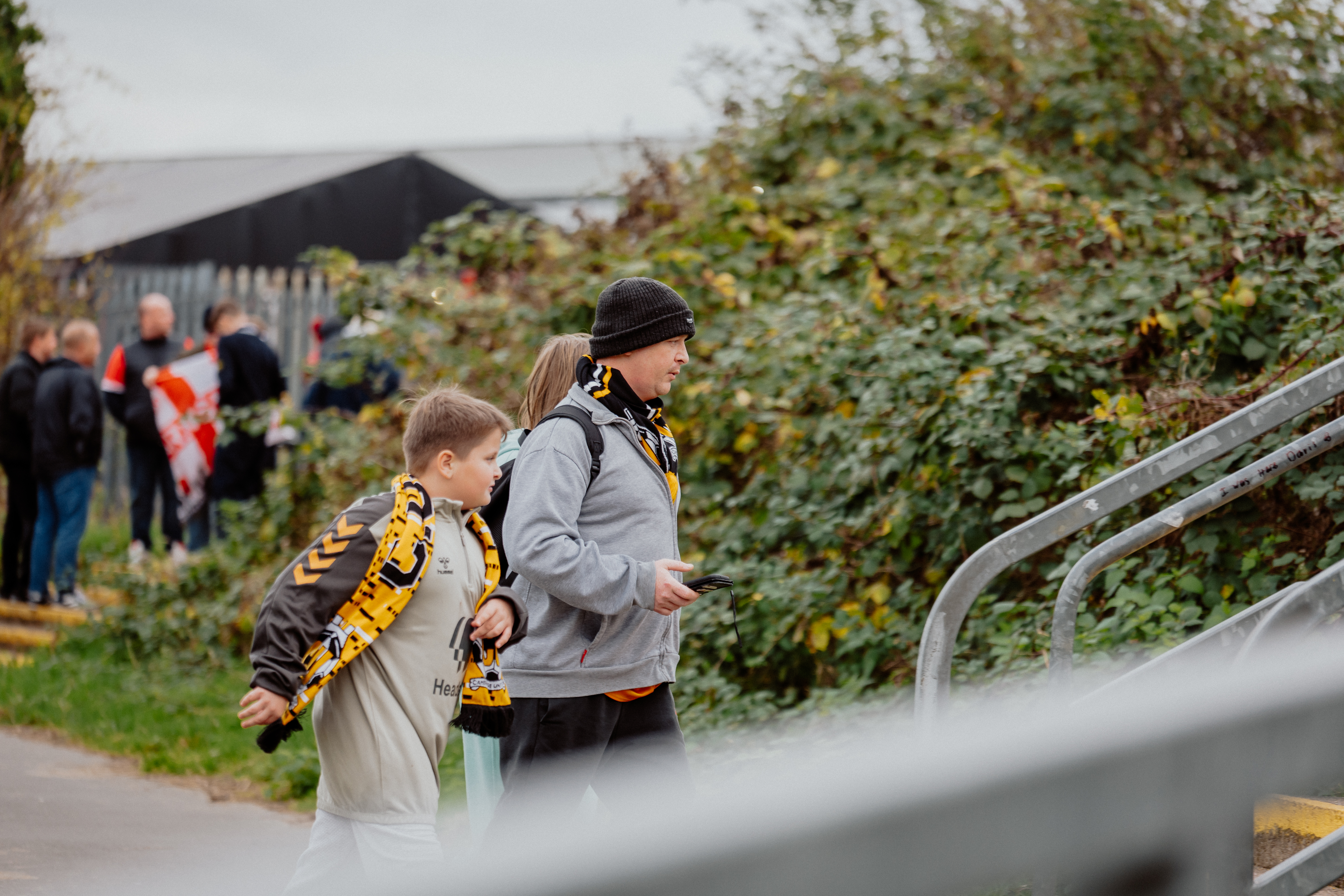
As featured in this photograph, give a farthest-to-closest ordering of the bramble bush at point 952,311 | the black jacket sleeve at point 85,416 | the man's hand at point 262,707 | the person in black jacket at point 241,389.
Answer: the person in black jacket at point 241,389 → the black jacket sleeve at point 85,416 → the bramble bush at point 952,311 → the man's hand at point 262,707

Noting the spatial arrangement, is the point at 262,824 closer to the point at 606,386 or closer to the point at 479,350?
the point at 606,386

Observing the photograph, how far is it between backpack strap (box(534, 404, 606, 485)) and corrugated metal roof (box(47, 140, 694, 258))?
5579 mm

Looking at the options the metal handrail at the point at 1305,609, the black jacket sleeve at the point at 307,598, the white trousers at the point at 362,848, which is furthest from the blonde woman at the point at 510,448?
the metal handrail at the point at 1305,609

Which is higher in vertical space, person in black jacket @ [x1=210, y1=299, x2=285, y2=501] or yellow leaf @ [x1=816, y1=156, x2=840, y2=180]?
yellow leaf @ [x1=816, y1=156, x2=840, y2=180]

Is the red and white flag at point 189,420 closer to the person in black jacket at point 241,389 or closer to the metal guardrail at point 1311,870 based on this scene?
the person in black jacket at point 241,389

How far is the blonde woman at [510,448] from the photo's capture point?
3.27 m

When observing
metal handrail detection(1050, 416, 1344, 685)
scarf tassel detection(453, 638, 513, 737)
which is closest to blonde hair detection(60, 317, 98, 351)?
scarf tassel detection(453, 638, 513, 737)

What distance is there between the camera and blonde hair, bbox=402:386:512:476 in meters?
2.98

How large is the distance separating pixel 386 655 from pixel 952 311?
3.21m

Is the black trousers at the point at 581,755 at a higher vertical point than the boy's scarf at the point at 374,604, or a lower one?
lower

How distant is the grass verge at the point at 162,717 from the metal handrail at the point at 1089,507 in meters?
2.30

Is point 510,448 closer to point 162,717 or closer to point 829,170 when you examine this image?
point 162,717

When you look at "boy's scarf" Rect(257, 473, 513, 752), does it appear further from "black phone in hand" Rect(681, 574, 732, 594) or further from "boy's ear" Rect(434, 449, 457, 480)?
"black phone in hand" Rect(681, 574, 732, 594)

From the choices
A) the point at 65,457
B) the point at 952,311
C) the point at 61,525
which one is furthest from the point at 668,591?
the point at 61,525
